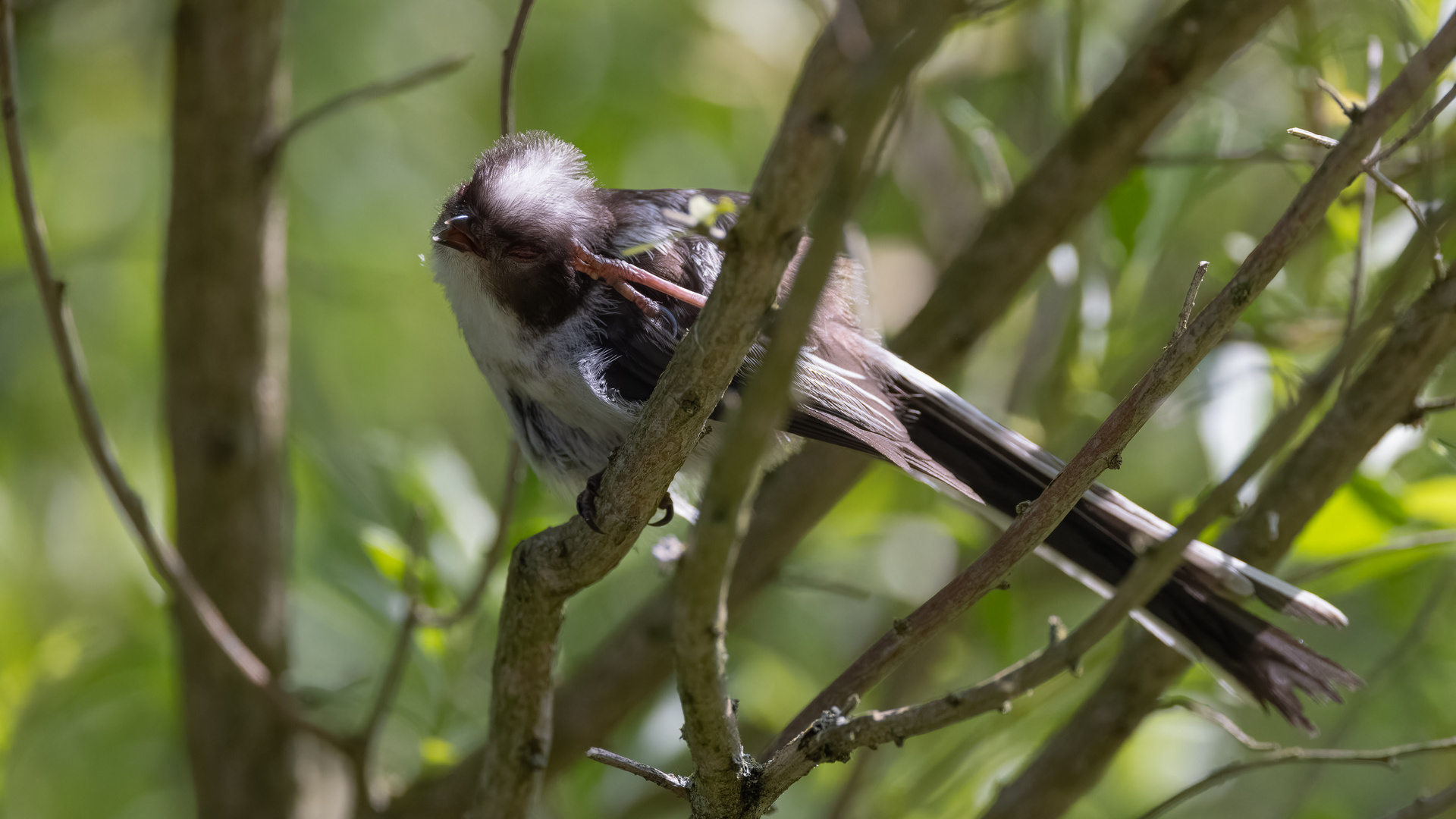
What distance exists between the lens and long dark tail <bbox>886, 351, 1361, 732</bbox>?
7.04 ft

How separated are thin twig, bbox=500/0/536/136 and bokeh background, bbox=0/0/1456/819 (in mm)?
1069

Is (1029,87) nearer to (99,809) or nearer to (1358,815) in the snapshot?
(1358,815)

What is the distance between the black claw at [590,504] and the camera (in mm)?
1759

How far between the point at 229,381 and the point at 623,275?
54.0 inches

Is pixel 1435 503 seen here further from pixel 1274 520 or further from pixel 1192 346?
pixel 1192 346

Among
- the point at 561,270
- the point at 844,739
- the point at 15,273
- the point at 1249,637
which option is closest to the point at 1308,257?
the point at 1249,637

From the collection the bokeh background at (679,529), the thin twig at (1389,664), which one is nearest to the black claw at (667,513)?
the bokeh background at (679,529)

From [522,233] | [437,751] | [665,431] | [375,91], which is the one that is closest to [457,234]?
[522,233]

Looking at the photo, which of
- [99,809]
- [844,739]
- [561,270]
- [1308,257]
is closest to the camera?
[844,739]

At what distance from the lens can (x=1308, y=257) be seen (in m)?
3.68

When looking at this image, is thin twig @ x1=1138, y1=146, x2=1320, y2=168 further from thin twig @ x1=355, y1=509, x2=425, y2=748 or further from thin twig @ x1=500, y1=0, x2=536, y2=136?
thin twig @ x1=355, y1=509, x2=425, y2=748

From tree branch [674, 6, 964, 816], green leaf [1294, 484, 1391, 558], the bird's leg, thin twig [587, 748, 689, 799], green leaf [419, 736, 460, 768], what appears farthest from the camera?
green leaf [419, 736, 460, 768]

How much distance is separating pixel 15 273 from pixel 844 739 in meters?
3.64

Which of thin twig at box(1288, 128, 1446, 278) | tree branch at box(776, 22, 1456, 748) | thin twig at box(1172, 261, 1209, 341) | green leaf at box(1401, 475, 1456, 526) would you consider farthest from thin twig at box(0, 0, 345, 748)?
green leaf at box(1401, 475, 1456, 526)
